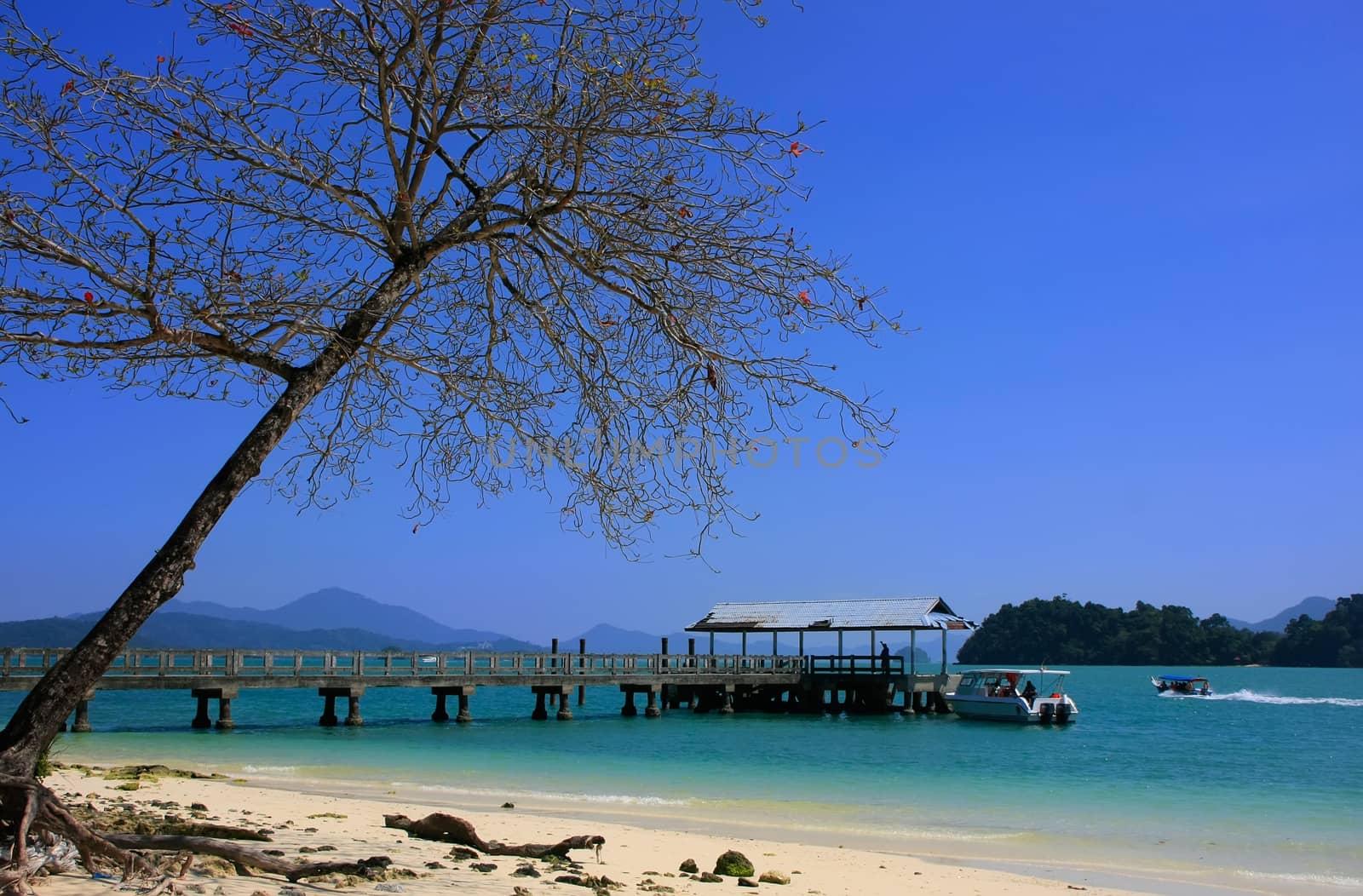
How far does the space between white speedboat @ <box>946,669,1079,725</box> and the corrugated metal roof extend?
2192 mm

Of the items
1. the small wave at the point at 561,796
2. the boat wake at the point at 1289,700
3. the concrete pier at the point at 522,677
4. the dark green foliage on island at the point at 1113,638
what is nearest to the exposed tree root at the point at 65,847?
the small wave at the point at 561,796

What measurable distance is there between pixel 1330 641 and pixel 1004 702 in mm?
143286

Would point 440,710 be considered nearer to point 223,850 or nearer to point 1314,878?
point 1314,878

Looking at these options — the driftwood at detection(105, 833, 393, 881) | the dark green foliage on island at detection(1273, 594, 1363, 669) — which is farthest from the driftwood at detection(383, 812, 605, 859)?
the dark green foliage on island at detection(1273, 594, 1363, 669)

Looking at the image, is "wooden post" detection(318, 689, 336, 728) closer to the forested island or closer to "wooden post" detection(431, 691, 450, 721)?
"wooden post" detection(431, 691, 450, 721)

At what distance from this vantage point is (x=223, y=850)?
6617 millimetres

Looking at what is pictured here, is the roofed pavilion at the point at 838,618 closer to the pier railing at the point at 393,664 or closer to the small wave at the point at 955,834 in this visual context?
the pier railing at the point at 393,664

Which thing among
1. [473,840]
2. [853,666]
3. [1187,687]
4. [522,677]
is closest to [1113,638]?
[1187,687]

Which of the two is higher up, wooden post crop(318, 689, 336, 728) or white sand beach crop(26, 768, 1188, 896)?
white sand beach crop(26, 768, 1188, 896)

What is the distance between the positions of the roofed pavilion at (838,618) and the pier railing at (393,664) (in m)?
1.37

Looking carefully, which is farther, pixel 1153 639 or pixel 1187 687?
pixel 1153 639

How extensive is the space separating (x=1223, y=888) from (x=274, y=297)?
1095cm

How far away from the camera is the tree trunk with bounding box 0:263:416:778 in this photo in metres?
6.06

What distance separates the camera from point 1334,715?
5791 cm
